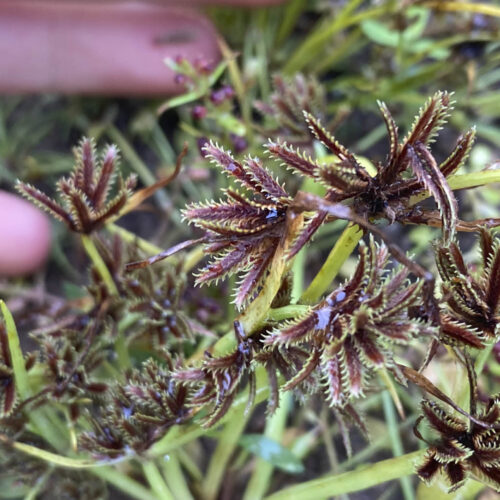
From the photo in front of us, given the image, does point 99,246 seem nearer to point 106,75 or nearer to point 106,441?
point 106,441

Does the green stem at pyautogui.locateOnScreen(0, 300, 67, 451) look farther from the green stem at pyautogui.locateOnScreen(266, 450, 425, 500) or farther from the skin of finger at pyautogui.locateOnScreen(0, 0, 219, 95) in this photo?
the skin of finger at pyautogui.locateOnScreen(0, 0, 219, 95)

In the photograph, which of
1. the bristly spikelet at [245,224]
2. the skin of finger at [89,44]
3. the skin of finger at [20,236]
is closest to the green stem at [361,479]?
the bristly spikelet at [245,224]

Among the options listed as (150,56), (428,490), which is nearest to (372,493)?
(428,490)

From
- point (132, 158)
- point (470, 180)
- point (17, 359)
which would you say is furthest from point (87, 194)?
point (132, 158)

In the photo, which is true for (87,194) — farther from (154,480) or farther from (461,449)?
(461,449)

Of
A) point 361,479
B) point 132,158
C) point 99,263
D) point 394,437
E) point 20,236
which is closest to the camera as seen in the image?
point 361,479
